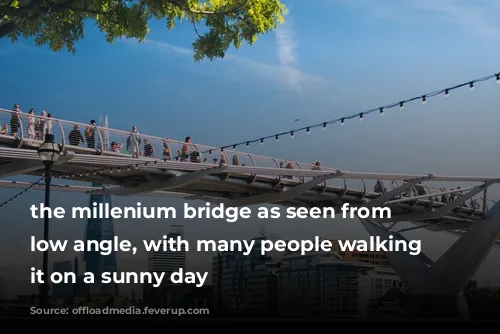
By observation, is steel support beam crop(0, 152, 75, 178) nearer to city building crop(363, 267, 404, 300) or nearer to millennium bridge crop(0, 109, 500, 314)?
millennium bridge crop(0, 109, 500, 314)

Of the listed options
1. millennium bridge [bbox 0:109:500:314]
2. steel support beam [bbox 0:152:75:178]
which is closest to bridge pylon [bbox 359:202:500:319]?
millennium bridge [bbox 0:109:500:314]

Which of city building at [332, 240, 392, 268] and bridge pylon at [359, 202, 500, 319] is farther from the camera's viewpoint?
city building at [332, 240, 392, 268]

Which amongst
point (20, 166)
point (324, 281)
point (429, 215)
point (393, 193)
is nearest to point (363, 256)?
point (429, 215)

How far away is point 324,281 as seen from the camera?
38.3 m

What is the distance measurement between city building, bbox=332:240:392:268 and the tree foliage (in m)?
27.8

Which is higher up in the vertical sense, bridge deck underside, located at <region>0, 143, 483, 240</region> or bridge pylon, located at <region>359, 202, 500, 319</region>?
bridge deck underside, located at <region>0, 143, 483, 240</region>

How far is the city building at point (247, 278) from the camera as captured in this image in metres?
34.9

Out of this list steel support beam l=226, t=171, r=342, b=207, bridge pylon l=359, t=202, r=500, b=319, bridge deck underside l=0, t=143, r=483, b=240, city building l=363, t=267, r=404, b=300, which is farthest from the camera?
city building l=363, t=267, r=404, b=300

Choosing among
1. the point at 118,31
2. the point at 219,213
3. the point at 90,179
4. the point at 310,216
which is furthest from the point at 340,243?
the point at 118,31

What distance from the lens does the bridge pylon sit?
124 ft

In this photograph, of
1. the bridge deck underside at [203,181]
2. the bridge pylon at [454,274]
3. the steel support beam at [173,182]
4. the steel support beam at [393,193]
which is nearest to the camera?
the bridge deck underside at [203,181]

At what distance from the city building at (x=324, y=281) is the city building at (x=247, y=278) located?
1.79 feet

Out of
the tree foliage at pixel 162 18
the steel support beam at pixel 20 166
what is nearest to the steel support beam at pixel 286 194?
the steel support beam at pixel 20 166

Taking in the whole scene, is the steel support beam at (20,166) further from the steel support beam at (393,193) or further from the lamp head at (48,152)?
the steel support beam at (393,193)
